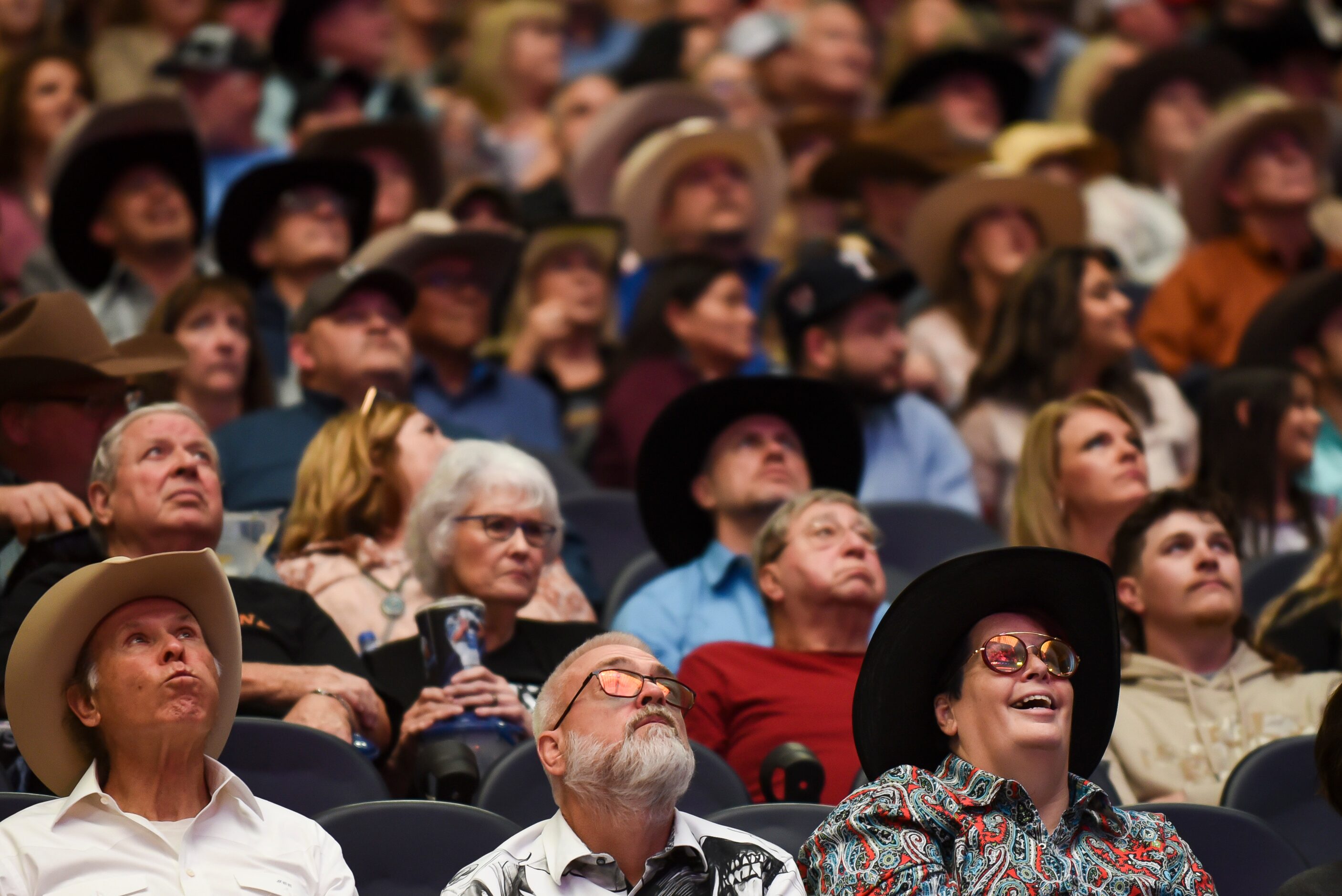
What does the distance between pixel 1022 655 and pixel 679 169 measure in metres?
4.38

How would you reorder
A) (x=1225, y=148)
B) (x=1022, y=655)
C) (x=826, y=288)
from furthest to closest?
(x=1225, y=148) → (x=826, y=288) → (x=1022, y=655)

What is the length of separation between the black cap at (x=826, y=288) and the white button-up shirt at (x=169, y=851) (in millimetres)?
3328

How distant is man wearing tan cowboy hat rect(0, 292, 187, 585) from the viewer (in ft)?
14.1

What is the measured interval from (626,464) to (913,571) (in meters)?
1.25

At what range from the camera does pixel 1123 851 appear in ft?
10.5

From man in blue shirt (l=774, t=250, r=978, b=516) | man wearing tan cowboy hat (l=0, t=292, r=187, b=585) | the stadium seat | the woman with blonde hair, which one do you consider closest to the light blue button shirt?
man in blue shirt (l=774, t=250, r=978, b=516)

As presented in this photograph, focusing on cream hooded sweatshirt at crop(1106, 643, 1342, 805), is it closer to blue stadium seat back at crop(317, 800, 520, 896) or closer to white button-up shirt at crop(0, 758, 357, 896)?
blue stadium seat back at crop(317, 800, 520, 896)

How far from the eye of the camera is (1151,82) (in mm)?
8562

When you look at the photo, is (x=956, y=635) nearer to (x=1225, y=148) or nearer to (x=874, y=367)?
(x=874, y=367)

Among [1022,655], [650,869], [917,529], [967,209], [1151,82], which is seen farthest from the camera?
[1151,82]

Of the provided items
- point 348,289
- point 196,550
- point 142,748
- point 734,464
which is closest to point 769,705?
point 734,464

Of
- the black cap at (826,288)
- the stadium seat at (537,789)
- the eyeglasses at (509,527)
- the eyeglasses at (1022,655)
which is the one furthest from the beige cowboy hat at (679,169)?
the eyeglasses at (1022,655)

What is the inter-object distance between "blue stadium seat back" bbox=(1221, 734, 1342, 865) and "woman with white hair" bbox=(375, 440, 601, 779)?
1483mm

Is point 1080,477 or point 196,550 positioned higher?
A: point 196,550
